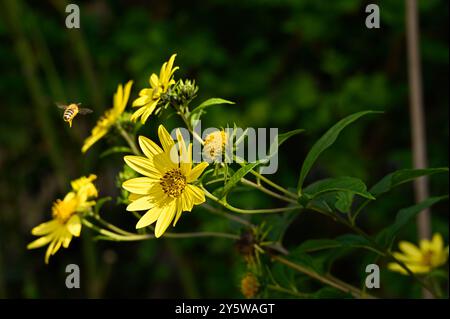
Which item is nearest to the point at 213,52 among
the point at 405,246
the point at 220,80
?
the point at 220,80

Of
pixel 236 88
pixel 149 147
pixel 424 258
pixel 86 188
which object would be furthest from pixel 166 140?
pixel 236 88

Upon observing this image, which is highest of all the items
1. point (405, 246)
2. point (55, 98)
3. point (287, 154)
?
point (55, 98)

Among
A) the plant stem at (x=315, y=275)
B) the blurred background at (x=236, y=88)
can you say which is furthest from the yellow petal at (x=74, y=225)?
the blurred background at (x=236, y=88)

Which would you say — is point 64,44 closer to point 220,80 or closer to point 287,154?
point 220,80

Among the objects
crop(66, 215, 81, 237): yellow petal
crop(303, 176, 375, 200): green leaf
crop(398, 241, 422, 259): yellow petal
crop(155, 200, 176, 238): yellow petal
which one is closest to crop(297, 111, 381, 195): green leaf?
crop(303, 176, 375, 200): green leaf

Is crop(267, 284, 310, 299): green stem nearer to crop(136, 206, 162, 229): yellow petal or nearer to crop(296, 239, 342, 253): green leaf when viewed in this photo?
crop(296, 239, 342, 253): green leaf
